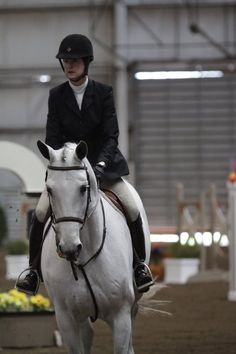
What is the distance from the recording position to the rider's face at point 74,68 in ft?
23.5

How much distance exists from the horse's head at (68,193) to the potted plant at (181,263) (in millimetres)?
14039

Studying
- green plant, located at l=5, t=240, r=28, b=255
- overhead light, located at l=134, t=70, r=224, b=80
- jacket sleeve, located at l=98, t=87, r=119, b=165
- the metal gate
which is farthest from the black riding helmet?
overhead light, located at l=134, t=70, r=224, b=80

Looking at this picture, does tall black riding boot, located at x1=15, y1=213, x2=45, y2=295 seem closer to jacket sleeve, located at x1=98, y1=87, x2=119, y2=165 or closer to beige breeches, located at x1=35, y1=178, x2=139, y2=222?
beige breeches, located at x1=35, y1=178, x2=139, y2=222

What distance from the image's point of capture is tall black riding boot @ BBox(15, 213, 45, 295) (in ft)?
24.2

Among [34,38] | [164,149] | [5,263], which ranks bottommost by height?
[5,263]

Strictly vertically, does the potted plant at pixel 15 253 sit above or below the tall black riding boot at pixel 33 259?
below

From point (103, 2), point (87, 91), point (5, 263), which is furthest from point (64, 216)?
point (103, 2)

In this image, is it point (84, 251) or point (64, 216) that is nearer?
point (64, 216)

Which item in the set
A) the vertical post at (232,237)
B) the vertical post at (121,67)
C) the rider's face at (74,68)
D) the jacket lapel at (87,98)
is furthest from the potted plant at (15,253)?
the rider's face at (74,68)

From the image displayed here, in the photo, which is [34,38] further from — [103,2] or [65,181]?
[65,181]

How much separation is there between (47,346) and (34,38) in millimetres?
18727

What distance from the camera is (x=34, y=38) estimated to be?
2861 centimetres

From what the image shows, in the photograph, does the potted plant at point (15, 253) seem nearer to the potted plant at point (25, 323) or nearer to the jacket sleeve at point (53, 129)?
the potted plant at point (25, 323)

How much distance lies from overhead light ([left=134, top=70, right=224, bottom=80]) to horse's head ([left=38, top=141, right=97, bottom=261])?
2242cm
